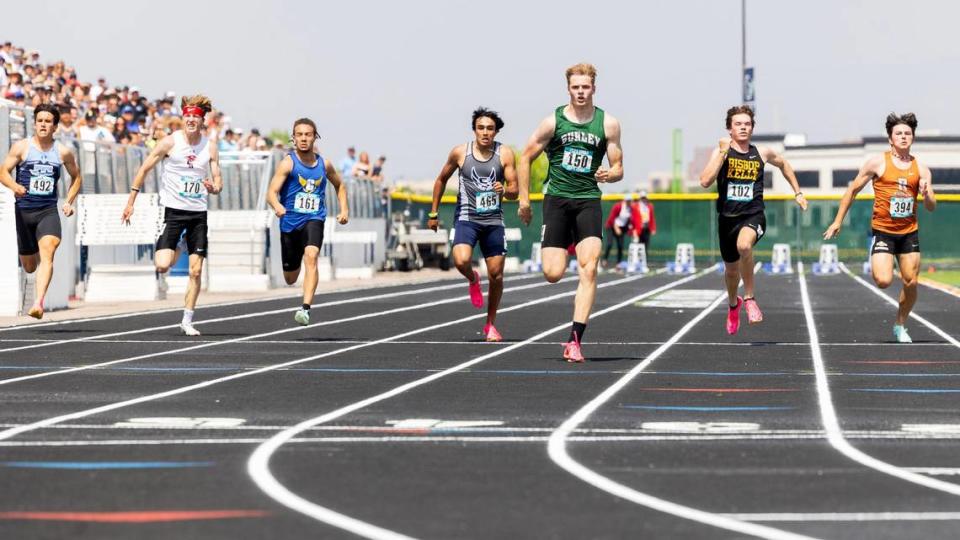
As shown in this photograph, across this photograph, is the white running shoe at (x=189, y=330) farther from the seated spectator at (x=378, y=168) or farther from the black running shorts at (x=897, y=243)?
the seated spectator at (x=378, y=168)

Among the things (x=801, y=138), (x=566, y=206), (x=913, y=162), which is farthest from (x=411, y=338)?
(x=801, y=138)

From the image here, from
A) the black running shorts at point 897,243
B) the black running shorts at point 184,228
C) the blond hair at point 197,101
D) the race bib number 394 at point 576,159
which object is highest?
the blond hair at point 197,101

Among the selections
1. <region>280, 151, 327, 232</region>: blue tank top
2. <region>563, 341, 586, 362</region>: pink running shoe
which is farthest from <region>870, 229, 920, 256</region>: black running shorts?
<region>280, 151, 327, 232</region>: blue tank top

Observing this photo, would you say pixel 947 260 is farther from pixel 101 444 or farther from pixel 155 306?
pixel 101 444

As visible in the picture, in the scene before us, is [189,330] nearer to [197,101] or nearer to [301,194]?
[301,194]

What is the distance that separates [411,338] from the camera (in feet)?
55.6

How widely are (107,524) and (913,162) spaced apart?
11.2 metres

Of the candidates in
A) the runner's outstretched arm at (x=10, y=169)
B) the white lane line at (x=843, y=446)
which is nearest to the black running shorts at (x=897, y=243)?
the white lane line at (x=843, y=446)

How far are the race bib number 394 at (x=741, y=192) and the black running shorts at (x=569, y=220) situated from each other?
2.51 m

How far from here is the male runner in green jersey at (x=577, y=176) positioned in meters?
13.8

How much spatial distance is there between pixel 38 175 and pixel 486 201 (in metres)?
4.44

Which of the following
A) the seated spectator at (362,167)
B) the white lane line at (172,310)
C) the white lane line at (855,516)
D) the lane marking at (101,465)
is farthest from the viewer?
the seated spectator at (362,167)

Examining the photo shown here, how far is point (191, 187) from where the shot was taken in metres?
17.2

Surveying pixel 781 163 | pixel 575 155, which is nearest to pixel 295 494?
pixel 575 155
